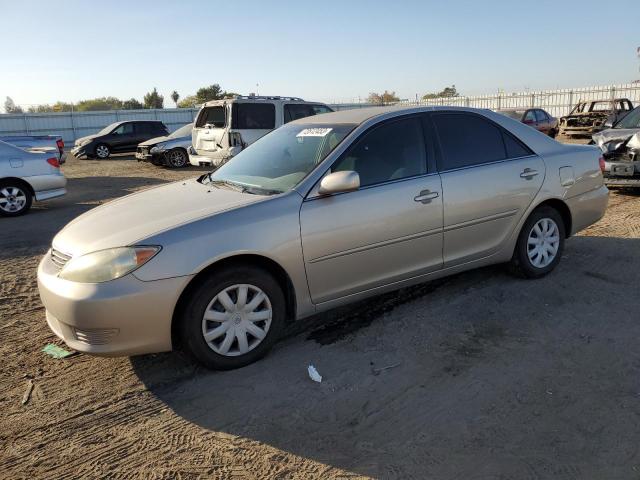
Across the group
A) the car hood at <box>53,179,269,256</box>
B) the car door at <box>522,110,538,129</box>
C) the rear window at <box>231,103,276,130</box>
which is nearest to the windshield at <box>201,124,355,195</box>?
the car hood at <box>53,179,269,256</box>

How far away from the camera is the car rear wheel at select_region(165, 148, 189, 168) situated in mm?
16688

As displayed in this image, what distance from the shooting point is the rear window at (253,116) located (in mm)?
11703

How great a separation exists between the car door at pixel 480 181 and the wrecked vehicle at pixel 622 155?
4.59m

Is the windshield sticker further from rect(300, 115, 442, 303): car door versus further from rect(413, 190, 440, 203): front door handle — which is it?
rect(413, 190, 440, 203): front door handle

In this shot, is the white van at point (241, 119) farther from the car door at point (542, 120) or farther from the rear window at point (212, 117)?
the car door at point (542, 120)

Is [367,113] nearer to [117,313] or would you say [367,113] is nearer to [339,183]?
[339,183]

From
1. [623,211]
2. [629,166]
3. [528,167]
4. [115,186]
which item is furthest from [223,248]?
[115,186]

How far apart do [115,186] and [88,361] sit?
1020cm

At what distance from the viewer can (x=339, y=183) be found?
354 centimetres

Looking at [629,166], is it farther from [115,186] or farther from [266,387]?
[115,186]

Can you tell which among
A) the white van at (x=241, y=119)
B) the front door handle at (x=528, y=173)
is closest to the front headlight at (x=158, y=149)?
the white van at (x=241, y=119)

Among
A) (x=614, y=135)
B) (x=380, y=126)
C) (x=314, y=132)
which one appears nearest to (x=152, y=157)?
(x=614, y=135)

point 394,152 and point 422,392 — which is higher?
point 394,152

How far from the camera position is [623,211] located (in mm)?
7668
